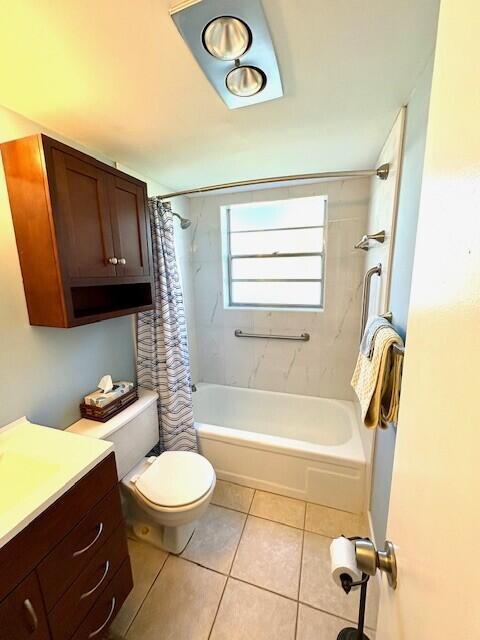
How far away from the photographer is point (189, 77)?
959 mm

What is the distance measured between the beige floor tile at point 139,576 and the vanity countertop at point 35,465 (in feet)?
2.77

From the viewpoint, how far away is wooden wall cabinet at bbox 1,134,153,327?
104 cm

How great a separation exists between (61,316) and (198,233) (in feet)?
5.46

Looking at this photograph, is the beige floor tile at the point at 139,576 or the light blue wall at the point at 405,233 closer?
the light blue wall at the point at 405,233

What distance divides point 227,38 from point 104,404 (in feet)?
5.40

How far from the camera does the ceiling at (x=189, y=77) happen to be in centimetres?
74

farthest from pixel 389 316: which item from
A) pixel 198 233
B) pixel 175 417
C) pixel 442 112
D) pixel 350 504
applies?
pixel 198 233

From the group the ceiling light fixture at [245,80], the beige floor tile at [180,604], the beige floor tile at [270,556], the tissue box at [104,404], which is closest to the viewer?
the ceiling light fixture at [245,80]

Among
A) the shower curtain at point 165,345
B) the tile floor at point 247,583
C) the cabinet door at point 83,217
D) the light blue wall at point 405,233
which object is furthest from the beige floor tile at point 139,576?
the cabinet door at point 83,217

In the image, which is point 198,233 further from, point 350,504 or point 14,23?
point 350,504

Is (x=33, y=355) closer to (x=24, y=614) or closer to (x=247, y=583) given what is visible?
(x=24, y=614)

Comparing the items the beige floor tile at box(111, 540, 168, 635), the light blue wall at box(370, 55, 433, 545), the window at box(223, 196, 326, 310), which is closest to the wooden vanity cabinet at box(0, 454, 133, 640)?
the beige floor tile at box(111, 540, 168, 635)

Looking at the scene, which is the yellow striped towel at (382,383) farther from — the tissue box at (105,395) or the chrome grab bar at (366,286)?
the tissue box at (105,395)

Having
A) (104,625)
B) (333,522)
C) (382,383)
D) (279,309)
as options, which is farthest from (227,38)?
(333,522)
